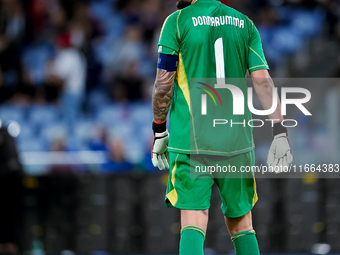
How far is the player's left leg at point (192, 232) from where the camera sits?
296 cm

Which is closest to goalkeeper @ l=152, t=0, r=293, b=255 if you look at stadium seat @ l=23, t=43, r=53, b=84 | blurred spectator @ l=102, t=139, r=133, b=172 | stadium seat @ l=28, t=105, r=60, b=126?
blurred spectator @ l=102, t=139, r=133, b=172

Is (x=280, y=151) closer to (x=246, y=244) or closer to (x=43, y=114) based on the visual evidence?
(x=246, y=244)

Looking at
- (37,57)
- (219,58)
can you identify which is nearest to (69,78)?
(37,57)

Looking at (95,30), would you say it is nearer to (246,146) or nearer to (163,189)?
(163,189)

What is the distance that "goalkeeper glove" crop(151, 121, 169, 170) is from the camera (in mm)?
3291

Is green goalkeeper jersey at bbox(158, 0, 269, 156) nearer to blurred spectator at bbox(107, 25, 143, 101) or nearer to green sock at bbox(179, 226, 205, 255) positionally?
green sock at bbox(179, 226, 205, 255)

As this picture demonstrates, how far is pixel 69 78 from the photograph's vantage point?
31.0ft

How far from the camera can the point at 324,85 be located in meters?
8.99

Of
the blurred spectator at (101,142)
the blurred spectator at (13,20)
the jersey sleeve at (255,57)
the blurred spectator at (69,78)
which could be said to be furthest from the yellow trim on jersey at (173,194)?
Result: the blurred spectator at (13,20)

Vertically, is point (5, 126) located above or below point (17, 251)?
above

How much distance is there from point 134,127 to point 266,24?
10.9ft

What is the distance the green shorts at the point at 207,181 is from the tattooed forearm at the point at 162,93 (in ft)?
0.87

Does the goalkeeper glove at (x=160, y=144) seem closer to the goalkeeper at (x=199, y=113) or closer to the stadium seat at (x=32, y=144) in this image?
the goalkeeper at (x=199, y=113)

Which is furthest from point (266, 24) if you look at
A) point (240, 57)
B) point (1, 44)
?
point (240, 57)
